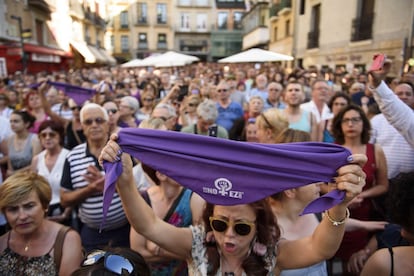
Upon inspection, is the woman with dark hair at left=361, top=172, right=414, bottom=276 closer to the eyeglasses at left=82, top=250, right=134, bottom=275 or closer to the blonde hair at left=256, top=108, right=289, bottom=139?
the eyeglasses at left=82, top=250, right=134, bottom=275

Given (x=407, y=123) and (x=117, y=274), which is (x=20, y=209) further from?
(x=407, y=123)

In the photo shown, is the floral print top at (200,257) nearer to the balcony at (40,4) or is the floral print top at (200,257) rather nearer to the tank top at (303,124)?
the tank top at (303,124)

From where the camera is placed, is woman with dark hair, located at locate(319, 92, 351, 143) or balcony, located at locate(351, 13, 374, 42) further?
balcony, located at locate(351, 13, 374, 42)

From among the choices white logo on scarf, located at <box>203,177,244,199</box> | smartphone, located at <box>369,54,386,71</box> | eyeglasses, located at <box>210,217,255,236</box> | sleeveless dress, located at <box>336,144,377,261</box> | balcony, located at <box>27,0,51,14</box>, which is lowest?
sleeveless dress, located at <box>336,144,377,261</box>

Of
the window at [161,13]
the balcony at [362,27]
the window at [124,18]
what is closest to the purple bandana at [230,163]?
the balcony at [362,27]

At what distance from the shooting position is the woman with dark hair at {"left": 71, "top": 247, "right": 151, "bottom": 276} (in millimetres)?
1567

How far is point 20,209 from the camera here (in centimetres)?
222

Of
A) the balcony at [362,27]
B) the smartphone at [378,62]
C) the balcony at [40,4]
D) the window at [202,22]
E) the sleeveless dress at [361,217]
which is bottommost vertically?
the sleeveless dress at [361,217]

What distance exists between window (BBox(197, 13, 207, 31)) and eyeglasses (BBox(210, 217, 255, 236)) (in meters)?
52.9

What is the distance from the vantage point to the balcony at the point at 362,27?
45.0 ft

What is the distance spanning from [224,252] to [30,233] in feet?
4.27

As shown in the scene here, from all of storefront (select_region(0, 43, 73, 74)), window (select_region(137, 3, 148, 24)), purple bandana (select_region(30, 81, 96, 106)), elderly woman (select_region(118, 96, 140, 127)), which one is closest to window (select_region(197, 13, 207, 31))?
window (select_region(137, 3, 148, 24))

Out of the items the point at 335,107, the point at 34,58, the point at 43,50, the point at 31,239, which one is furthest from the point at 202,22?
the point at 31,239

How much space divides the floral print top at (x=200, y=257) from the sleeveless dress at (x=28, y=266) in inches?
36.3
